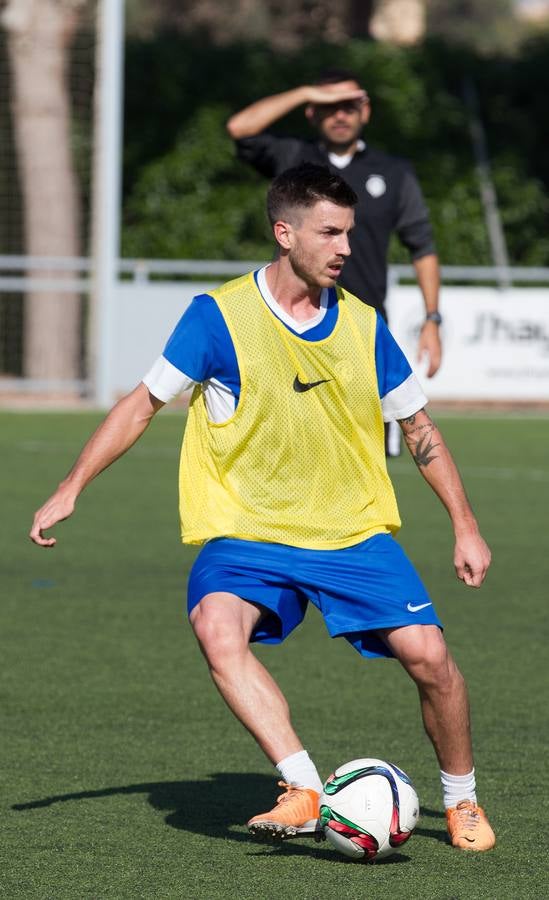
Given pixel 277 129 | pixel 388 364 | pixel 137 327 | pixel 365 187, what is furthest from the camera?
pixel 277 129

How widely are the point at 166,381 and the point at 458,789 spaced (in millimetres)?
1369

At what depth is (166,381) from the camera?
4.92 metres

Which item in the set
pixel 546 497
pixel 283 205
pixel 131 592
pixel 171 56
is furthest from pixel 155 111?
pixel 283 205

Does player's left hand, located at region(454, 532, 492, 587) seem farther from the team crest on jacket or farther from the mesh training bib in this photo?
the team crest on jacket

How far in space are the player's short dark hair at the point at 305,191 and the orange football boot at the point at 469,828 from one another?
1.68 meters

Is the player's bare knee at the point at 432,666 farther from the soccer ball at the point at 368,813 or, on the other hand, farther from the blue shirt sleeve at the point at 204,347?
the blue shirt sleeve at the point at 204,347

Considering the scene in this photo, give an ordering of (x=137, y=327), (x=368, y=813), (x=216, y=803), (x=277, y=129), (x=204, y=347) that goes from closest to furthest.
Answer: (x=368, y=813)
(x=204, y=347)
(x=216, y=803)
(x=137, y=327)
(x=277, y=129)

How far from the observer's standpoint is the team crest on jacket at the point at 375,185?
8547 millimetres

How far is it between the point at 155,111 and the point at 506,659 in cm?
2127

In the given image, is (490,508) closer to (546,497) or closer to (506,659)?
(546,497)

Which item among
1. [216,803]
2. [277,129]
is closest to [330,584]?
[216,803]

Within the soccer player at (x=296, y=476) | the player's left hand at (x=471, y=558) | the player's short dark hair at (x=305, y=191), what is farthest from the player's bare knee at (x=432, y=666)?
the player's short dark hair at (x=305, y=191)

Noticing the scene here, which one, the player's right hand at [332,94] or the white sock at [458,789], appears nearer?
the white sock at [458,789]

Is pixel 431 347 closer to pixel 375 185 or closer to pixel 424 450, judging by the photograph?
pixel 375 185
